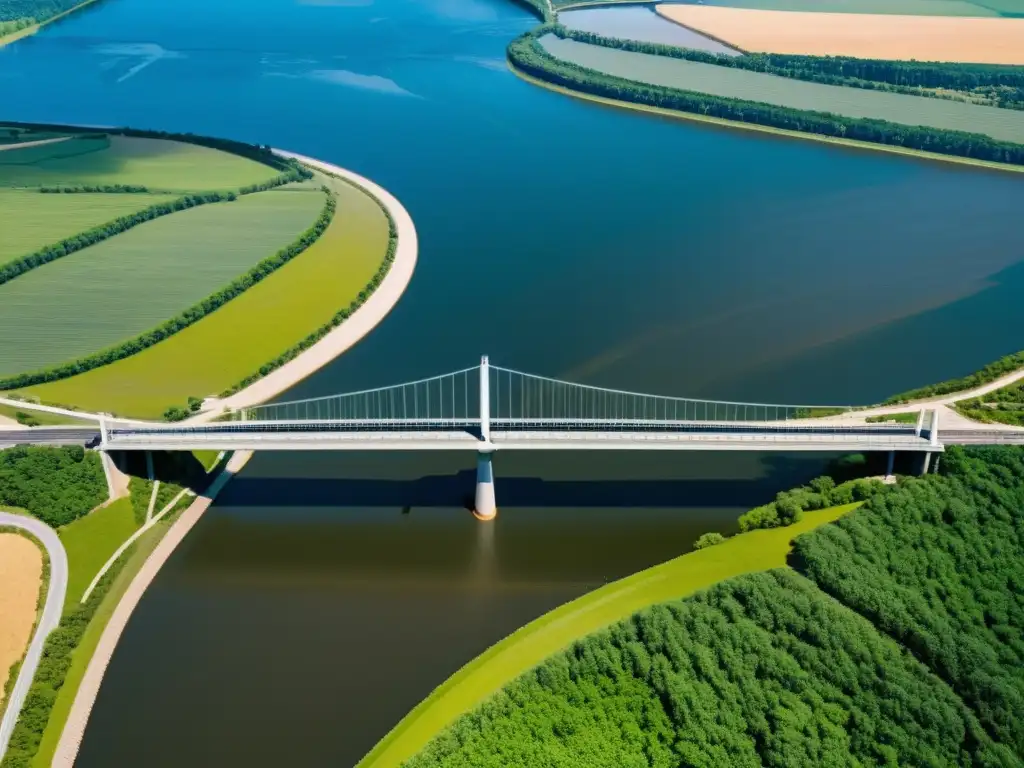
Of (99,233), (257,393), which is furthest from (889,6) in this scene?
(257,393)

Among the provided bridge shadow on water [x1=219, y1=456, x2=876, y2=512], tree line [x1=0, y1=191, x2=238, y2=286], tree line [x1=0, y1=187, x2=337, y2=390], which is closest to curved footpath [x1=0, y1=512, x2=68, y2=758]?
bridge shadow on water [x1=219, y1=456, x2=876, y2=512]

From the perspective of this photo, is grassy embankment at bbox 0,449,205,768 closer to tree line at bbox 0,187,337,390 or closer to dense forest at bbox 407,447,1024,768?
tree line at bbox 0,187,337,390

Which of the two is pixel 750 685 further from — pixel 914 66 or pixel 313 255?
pixel 914 66

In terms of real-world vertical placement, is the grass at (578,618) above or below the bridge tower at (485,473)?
below

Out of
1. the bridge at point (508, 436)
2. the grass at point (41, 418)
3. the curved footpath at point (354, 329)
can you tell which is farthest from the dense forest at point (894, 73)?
the grass at point (41, 418)

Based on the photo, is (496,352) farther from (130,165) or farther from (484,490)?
(130,165)

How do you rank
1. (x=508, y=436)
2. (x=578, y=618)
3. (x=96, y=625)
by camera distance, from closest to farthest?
1. (x=96, y=625)
2. (x=578, y=618)
3. (x=508, y=436)

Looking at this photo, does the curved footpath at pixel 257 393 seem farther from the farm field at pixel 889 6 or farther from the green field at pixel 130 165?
the farm field at pixel 889 6
